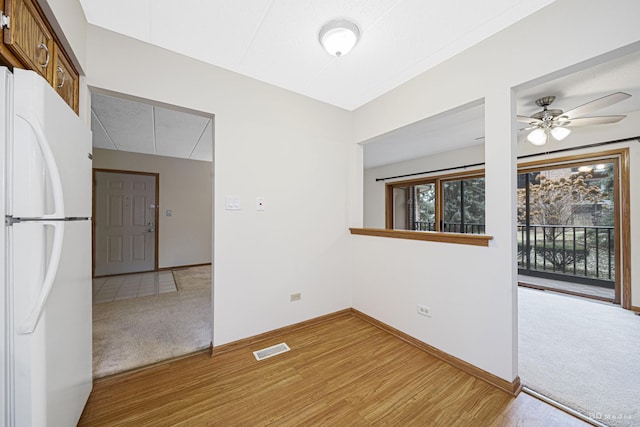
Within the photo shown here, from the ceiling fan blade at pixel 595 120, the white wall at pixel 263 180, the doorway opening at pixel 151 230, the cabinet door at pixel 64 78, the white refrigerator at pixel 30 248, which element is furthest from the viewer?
the ceiling fan blade at pixel 595 120

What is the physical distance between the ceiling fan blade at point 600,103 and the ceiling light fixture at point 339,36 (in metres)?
2.21

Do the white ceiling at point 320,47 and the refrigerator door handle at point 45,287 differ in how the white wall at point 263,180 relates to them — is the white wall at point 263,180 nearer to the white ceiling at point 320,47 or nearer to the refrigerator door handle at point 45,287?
the white ceiling at point 320,47

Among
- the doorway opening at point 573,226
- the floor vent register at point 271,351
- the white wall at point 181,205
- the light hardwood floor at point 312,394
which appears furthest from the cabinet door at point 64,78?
the doorway opening at point 573,226

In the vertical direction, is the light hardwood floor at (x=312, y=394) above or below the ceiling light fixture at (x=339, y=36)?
below

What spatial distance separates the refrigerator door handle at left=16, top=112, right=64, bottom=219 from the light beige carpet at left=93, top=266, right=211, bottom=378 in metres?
1.54

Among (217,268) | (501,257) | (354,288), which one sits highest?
(501,257)

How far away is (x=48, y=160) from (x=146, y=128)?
125 inches

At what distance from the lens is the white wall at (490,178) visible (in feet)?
4.54

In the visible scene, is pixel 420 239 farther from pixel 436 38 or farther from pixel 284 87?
pixel 284 87

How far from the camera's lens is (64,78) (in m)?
1.39

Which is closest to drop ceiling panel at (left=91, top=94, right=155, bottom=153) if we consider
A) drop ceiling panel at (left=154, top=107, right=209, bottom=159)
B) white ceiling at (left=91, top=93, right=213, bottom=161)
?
white ceiling at (left=91, top=93, right=213, bottom=161)

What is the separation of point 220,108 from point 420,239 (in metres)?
2.12

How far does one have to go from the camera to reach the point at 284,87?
2.46 meters

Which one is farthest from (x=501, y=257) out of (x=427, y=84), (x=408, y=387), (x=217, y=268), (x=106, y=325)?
(x=106, y=325)
